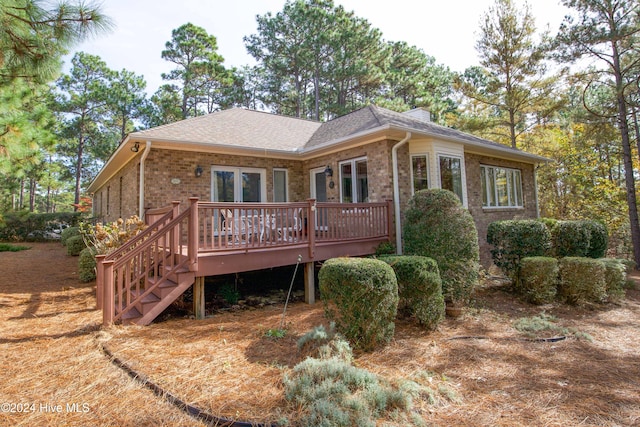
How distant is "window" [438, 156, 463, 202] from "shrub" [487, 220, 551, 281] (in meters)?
1.59

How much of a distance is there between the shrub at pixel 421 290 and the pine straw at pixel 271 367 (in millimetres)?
248

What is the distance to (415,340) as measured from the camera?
4.41 m

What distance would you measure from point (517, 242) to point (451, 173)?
2.35 metres

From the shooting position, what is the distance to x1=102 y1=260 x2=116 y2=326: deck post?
4434 mm

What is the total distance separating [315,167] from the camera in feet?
31.9

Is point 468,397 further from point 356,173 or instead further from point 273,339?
point 356,173

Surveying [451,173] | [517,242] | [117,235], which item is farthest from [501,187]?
[117,235]

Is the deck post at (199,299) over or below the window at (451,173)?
below

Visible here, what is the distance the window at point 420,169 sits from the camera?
27.1ft

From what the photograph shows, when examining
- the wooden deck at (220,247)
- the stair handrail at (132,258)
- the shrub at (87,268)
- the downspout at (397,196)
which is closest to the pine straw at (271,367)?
the stair handrail at (132,258)

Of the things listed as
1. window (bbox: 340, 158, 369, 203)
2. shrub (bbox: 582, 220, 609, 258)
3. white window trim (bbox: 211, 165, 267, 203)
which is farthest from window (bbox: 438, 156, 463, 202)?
white window trim (bbox: 211, 165, 267, 203)

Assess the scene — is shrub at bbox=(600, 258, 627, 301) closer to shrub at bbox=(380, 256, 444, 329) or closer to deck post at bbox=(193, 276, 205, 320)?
shrub at bbox=(380, 256, 444, 329)

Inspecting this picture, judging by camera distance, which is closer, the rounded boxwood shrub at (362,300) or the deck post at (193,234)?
the rounded boxwood shrub at (362,300)

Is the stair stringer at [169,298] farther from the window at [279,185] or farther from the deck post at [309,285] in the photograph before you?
the window at [279,185]
